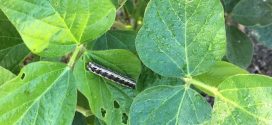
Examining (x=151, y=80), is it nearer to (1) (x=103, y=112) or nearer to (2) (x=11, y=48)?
(1) (x=103, y=112)

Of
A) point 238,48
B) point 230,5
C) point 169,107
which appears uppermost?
point 169,107

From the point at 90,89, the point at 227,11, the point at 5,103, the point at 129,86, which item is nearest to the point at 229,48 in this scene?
the point at 227,11

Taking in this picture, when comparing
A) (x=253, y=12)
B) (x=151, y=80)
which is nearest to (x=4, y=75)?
(x=151, y=80)

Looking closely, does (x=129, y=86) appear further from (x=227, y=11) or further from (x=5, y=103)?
(x=227, y=11)

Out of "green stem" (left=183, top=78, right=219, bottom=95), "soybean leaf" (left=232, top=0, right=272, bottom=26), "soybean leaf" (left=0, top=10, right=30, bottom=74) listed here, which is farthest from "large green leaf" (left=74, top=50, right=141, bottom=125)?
"soybean leaf" (left=232, top=0, right=272, bottom=26)

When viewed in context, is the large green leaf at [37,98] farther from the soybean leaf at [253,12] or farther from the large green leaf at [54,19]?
the soybean leaf at [253,12]

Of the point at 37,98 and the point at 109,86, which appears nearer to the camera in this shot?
the point at 37,98
